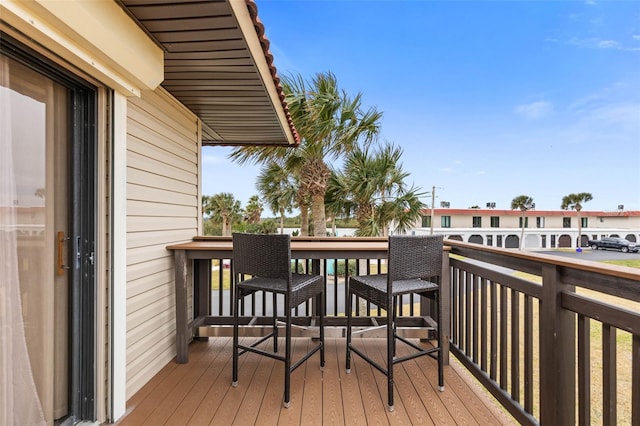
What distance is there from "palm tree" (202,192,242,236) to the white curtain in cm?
1948

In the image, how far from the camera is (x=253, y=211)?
66.3 feet

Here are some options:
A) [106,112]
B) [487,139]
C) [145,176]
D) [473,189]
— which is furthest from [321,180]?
[473,189]

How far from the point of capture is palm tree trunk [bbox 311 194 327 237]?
267 inches

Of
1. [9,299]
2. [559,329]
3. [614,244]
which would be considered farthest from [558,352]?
[614,244]

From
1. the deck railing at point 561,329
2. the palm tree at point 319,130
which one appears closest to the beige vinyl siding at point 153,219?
the deck railing at point 561,329

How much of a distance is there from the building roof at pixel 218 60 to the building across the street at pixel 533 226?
63.7ft

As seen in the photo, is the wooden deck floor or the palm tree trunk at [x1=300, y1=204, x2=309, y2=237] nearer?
the wooden deck floor

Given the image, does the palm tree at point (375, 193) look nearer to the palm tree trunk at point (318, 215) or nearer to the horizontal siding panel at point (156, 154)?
the palm tree trunk at point (318, 215)

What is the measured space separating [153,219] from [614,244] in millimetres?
30441

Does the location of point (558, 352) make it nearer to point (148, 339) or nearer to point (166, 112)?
point (148, 339)

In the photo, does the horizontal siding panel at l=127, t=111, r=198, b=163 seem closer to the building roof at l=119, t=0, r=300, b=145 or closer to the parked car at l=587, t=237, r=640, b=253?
the building roof at l=119, t=0, r=300, b=145

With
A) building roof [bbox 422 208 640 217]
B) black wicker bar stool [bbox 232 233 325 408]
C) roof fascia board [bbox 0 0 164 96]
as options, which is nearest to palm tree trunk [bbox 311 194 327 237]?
black wicker bar stool [bbox 232 233 325 408]

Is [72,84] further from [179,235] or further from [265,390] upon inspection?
[265,390]

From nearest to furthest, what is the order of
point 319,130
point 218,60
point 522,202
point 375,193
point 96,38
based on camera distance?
point 96,38, point 218,60, point 319,130, point 375,193, point 522,202
